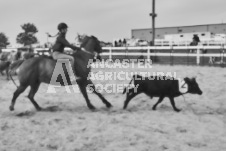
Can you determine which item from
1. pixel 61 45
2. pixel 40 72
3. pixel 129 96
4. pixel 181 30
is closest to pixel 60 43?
pixel 61 45

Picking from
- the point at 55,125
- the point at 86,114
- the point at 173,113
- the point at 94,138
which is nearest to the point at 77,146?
the point at 94,138

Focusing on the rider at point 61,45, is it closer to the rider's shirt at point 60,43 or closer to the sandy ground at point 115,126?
the rider's shirt at point 60,43

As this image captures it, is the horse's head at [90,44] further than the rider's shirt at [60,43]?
Yes

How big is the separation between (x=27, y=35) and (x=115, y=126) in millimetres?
79678

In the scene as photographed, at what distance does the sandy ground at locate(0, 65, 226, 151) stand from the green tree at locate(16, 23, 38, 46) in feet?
241

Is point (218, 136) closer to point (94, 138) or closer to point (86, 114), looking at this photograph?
point (94, 138)

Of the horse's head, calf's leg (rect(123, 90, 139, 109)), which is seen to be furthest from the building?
calf's leg (rect(123, 90, 139, 109))

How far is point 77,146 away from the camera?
463 cm

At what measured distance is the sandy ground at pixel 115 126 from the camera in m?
4.71

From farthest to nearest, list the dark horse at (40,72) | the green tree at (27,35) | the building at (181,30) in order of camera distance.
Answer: the green tree at (27,35), the building at (181,30), the dark horse at (40,72)

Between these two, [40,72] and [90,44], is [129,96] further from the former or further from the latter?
[40,72]

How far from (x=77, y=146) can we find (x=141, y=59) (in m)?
15.6

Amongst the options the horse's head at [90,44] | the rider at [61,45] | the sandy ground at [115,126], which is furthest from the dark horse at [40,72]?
the sandy ground at [115,126]

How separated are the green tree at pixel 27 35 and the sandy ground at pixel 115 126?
7351cm
